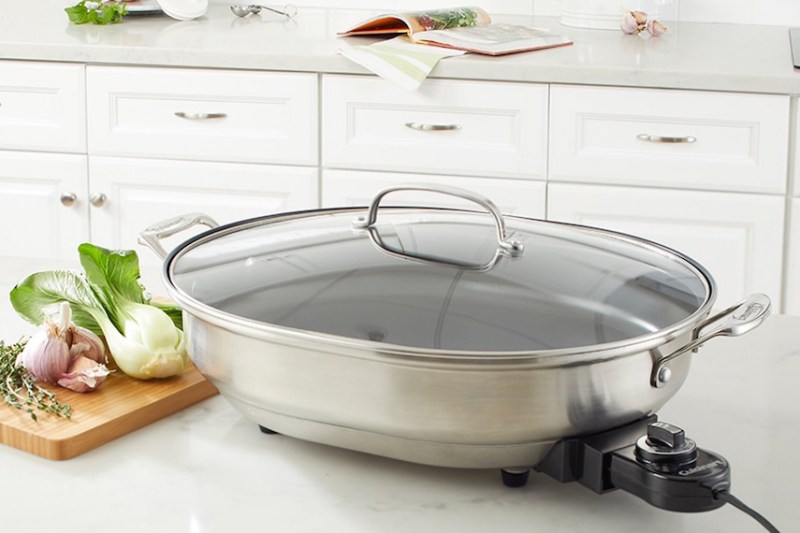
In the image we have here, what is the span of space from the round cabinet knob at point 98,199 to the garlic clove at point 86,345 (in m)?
1.89

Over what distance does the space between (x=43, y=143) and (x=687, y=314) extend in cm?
232

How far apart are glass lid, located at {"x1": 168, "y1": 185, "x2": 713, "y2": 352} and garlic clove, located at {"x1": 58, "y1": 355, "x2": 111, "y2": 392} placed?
4.7 inches

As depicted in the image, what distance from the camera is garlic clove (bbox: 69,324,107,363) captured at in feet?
3.21

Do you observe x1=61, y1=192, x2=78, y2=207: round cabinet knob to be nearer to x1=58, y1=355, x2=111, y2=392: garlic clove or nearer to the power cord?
x1=58, y1=355, x2=111, y2=392: garlic clove

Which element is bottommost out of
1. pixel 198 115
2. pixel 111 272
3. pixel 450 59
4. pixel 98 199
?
pixel 98 199

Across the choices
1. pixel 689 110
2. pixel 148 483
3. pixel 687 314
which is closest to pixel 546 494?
pixel 687 314

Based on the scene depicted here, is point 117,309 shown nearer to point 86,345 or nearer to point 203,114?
point 86,345

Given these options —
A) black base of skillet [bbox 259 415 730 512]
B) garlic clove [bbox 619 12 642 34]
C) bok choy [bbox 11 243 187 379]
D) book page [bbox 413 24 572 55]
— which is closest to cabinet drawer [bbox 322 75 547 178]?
book page [bbox 413 24 572 55]

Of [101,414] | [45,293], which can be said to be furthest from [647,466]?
[45,293]

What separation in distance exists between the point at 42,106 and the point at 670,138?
150cm

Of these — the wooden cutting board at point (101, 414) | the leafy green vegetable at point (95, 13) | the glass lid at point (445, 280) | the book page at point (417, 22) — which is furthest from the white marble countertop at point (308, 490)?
the leafy green vegetable at point (95, 13)

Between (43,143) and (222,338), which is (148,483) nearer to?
(222,338)

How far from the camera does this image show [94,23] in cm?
305

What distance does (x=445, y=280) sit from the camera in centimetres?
85
